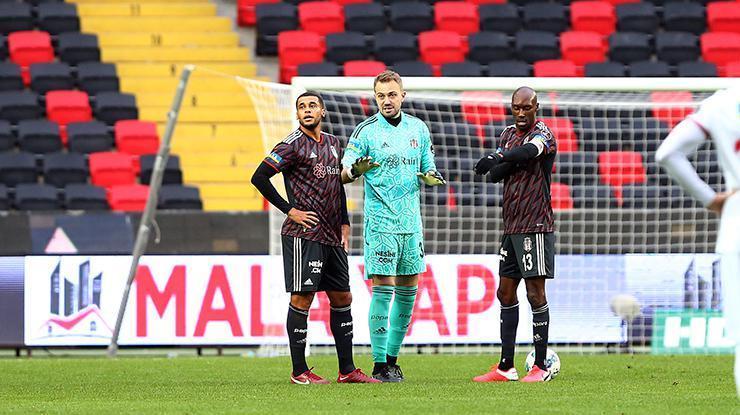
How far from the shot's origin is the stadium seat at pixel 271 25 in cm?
1978

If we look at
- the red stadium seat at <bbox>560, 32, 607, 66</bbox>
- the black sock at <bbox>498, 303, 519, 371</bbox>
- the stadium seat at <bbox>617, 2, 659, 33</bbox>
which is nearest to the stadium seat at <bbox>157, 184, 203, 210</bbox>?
the red stadium seat at <bbox>560, 32, 607, 66</bbox>

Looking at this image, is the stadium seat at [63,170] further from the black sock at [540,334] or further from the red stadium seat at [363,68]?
the black sock at [540,334]

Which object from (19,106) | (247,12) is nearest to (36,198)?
(19,106)

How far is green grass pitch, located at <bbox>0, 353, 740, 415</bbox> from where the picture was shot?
270 inches

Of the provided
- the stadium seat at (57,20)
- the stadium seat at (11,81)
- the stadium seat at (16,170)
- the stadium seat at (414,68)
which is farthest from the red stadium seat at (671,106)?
the stadium seat at (57,20)

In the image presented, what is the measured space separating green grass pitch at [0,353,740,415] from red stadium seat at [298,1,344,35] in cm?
913

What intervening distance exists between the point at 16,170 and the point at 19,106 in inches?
59.1

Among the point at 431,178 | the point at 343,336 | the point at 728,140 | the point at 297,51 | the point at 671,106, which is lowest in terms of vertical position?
the point at 343,336

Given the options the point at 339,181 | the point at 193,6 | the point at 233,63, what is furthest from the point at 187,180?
the point at 339,181

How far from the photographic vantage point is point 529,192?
8820mm

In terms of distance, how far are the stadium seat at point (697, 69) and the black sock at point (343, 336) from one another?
434 inches

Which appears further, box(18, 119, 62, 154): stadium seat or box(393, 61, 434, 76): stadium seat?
box(393, 61, 434, 76): stadium seat

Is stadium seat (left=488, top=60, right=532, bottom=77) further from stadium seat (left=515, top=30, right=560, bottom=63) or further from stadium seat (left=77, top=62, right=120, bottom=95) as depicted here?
stadium seat (left=77, top=62, right=120, bottom=95)

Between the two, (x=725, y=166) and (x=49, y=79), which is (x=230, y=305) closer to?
(x=49, y=79)
